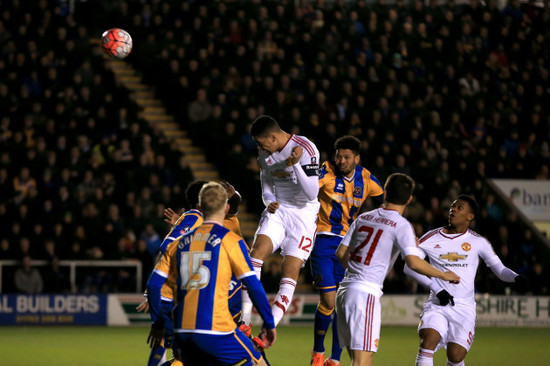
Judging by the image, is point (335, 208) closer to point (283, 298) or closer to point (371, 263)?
point (283, 298)

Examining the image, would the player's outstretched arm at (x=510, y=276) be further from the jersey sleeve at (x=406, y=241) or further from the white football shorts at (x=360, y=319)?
the white football shorts at (x=360, y=319)

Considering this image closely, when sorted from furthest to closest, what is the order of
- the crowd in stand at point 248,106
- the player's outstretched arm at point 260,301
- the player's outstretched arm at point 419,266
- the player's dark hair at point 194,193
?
the crowd in stand at point 248,106 → the player's dark hair at point 194,193 → the player's outstretched arm at point 419,266 → the player's outstretched arm at point 260,301

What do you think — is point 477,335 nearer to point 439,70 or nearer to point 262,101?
point 262,101

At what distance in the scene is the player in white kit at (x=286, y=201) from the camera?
348 inches

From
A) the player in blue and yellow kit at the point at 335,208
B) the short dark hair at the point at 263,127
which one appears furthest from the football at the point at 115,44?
the short dark hair at the point at 263,127

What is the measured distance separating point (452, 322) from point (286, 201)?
213cm

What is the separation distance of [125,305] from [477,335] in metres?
6.31

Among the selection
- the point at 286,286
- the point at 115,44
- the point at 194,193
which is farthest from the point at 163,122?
the point at 194,193

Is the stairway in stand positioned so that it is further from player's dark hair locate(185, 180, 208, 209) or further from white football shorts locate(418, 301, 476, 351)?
player's dark hair locate(185, 180, 208, 209)

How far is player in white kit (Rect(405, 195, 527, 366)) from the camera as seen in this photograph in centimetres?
823

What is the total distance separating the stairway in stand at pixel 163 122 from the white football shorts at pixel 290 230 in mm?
9612

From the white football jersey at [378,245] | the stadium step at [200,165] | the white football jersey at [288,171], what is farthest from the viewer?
the stadium step at [200,165]

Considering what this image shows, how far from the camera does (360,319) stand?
7.28 metres

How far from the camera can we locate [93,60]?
62.1 ft
